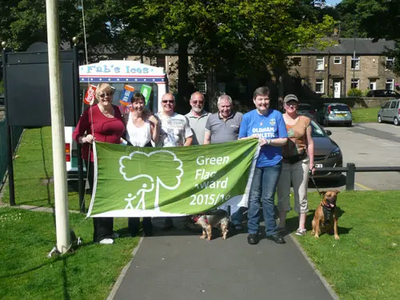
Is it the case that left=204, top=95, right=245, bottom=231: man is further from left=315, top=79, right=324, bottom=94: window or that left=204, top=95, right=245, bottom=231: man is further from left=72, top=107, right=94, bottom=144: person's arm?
left=315, top=79, right=324, bottom=94: window

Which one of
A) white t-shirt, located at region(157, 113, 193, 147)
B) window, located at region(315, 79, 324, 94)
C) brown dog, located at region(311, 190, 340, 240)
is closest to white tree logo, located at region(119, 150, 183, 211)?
white t-shirt, located at region(157, 113, 193, 147)

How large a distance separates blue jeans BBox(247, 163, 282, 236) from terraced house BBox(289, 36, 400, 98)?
59.3 metres

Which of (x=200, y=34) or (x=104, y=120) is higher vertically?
(x=200, y=34)

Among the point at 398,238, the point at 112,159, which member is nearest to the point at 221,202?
the point at 112,159

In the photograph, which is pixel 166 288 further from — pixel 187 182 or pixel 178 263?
pixel 187 182

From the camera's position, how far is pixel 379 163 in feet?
48.4

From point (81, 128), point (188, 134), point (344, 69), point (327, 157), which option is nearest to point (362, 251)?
point (188, 134)

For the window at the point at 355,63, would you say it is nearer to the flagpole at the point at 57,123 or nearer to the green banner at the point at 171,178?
the green banner at the point at 171,178

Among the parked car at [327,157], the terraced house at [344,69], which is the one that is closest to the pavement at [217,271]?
the parked car at [327,157]

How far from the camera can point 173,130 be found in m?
6.40

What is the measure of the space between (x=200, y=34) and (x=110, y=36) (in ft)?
44.1

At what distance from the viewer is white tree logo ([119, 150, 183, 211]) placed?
20.2 feet

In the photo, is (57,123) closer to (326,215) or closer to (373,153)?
(326,215)

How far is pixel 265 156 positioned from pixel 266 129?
36cm
